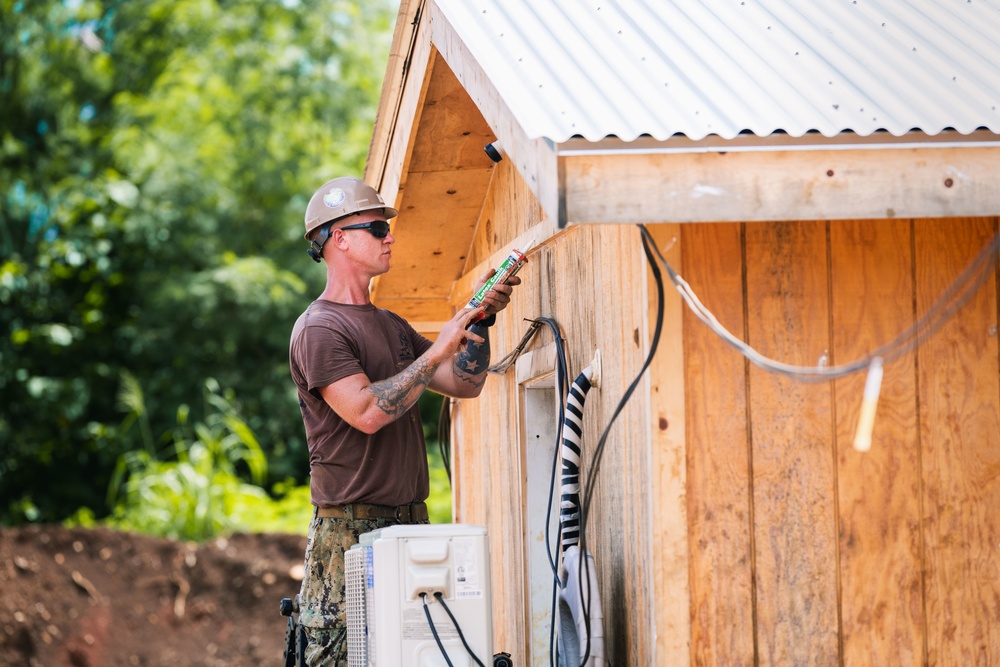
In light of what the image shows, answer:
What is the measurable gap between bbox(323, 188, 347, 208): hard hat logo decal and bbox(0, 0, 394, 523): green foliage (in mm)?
11317

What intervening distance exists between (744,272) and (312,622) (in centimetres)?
212

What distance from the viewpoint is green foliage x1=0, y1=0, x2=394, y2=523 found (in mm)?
16266

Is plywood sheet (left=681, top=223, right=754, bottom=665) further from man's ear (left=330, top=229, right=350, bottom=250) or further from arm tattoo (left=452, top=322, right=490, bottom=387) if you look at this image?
man's ear (left=330, top=229, right=350, bottom=250)

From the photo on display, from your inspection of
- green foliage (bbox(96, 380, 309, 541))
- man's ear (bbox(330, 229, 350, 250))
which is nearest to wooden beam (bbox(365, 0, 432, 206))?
man's ear (bbox(330, 229, 350, 250))

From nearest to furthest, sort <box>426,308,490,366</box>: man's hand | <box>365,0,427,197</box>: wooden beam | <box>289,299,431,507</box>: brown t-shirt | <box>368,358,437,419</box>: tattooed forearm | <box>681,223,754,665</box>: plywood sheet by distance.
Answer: <box>681,223,754,665</box>: plywood sheet < <box>426,308,490,366</box>: man's hand < <box>368,358,437,419</box>: tattooed forearm < <box>289,299,431,507</box>: brown t-shirt < <box>365,0,427,197</box>: wooden beam

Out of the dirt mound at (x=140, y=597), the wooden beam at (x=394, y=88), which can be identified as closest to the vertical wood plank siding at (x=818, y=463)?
the wooden beam at (x=394, y=88)

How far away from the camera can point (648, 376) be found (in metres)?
3.43

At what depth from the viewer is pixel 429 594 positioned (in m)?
3.80

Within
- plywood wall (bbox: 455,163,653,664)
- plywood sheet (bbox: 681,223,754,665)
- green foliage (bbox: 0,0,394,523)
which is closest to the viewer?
plywood sheet (bbox: 681,223,754,665)

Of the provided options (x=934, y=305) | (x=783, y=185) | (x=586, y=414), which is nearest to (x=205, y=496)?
(x=586, y=414)

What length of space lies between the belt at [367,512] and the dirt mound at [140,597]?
7.87 m

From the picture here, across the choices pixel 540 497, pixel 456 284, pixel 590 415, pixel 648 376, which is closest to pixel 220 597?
pixel 456 284

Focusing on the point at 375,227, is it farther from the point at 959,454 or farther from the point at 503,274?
the point at 959,454

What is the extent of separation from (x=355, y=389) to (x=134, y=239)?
1337 cm
